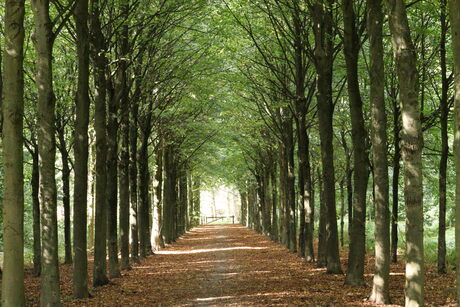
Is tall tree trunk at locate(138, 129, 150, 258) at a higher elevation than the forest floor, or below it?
higher

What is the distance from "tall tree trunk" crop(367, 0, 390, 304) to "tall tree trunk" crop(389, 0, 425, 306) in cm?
168

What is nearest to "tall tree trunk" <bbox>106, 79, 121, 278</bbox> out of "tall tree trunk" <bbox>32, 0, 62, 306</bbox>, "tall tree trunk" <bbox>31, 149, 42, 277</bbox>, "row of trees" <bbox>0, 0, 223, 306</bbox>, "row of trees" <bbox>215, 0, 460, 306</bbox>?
"row of trees" <bbox>0, 0, 223, 306</bbox>

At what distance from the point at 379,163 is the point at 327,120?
5942 millimetres

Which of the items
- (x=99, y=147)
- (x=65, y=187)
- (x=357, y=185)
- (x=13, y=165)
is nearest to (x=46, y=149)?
(x=13, y=165)

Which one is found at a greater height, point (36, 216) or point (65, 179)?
point (65, 179)

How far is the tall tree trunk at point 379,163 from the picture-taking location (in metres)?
9.95

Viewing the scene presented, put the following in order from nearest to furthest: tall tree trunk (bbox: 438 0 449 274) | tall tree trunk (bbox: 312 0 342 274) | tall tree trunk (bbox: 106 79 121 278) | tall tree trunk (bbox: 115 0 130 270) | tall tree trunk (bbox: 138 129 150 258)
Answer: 1. tall tree trunk (bbox: 438 0 449 274)
2. tall tree trunk (bbox: 312 0 342 274)
3. tall tree trunk (bbox: 106 79 121 278)
4. tall tree trunk (bbox: 115 0 130 270)
5. tall tree trunk (bbox: 138 129 150 258)

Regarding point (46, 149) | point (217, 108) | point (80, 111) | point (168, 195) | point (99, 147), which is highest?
point (217, 108)

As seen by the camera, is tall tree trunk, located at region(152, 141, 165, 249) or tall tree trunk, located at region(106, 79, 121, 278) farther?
tall tree trunk, located at region(152, 141, 165, 249)

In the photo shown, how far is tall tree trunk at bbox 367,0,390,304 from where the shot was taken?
32.6ft

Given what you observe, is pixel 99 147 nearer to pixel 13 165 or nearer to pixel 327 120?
pixel 13 165

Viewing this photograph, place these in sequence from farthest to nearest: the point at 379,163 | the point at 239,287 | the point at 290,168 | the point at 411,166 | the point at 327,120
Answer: the point at 290,168 < the point at 327,120 < the point at 239,287 < the point at 379,163 < the point at 411,166

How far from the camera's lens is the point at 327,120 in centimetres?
1596

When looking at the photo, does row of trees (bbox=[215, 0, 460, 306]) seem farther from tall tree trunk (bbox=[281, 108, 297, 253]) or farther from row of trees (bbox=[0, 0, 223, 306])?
row of trees (bbox=[0, 0, 223, 306])
